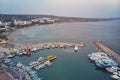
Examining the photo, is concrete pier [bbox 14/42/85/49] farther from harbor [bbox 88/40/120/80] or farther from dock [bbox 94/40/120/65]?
harbor [bbox 88/40/120/80]

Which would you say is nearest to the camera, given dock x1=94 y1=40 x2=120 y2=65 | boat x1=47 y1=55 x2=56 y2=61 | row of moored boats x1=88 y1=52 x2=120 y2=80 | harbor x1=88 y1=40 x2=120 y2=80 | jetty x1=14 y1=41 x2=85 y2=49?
row of moored boats x1=88 y1=52 x2=120 y2=80

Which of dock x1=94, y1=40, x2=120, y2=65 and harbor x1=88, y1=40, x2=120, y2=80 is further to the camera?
dock x1=94, y1=40, x2=120, y2=65

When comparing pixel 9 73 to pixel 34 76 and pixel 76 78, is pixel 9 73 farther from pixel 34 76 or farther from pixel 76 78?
pixel 76 78

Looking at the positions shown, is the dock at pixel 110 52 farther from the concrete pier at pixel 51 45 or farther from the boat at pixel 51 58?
the boat at pixel 51 58

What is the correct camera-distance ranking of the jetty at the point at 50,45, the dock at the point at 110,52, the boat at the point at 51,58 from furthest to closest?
1. the jetty at the point at 50,45
2. the dock at the point at 110,52
3. the boat at the point at 51,58

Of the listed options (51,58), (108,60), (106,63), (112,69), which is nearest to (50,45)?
(51,58)

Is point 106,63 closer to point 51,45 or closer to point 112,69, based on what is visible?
point 112,69

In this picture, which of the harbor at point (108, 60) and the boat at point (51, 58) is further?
the boat at point (51, 58)

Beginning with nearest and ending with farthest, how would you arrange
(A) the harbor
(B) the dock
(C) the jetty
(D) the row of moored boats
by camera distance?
1. (D) the row of moored boats
2. (A) the harbor
3. (B) the dock
4. (C) the jetty

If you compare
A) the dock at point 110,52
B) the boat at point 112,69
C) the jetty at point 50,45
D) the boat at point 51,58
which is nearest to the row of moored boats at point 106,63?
the boat at point 112,69

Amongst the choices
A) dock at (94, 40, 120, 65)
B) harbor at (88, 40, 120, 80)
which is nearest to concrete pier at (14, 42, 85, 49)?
dock at (94, 40, 120, 65)

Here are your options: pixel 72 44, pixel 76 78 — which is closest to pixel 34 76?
pixel 76 78
